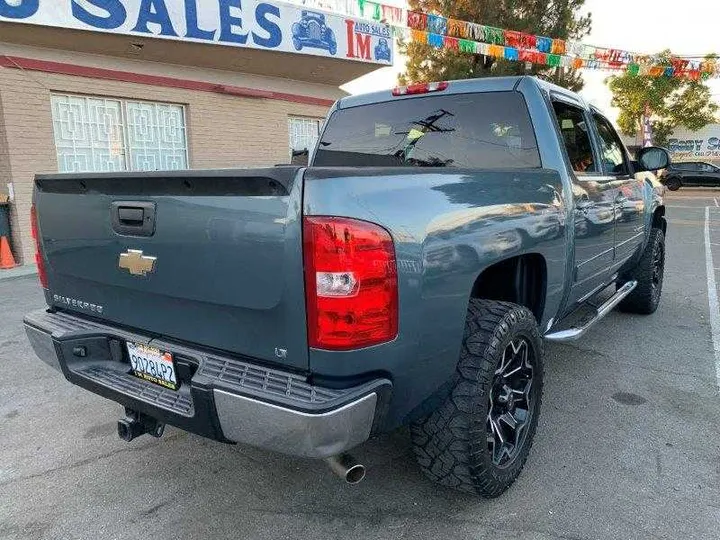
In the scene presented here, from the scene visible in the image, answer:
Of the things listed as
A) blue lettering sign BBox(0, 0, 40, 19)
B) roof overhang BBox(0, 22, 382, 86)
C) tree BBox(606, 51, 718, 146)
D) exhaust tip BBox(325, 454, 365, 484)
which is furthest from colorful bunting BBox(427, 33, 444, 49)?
tree BBox(606, 51, 718, 146)

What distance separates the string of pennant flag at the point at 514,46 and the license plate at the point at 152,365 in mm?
10386

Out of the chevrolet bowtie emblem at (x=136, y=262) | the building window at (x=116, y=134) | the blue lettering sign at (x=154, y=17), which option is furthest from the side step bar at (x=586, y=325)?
the blue lettering sign at (x=154, y=17)

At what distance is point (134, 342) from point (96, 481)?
34.8 inches

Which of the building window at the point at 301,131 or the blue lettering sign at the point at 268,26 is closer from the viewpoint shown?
the blue lettering sign at the point at 268,26

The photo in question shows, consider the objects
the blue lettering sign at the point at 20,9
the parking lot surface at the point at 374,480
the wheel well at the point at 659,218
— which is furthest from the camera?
the blue lettering sign at the point at 20,9

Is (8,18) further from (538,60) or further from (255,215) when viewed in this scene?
(538,60)

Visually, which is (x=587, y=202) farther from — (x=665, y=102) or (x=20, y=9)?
(x=665, y=102)

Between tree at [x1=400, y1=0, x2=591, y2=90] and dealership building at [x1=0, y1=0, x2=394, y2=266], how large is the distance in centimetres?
855

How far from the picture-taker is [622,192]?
4168mm

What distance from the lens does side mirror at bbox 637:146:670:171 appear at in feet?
15.5

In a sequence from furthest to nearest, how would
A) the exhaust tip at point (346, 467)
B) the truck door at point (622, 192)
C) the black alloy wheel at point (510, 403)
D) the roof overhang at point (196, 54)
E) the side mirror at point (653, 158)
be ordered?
1. the roof overhang at point (196, 54)
2. the side mirror at point (653, 158)
3. the truck door at point (622, 192)
4. the black alloy wheel at point (510, 403)
5. the exhaust tip at point (346, 467)

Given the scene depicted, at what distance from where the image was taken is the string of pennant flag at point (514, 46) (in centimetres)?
1220

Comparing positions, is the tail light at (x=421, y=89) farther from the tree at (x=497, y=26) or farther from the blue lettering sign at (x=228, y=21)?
the tree at (x=497, y=26)

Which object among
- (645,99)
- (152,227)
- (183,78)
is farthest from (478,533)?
(645,99)
